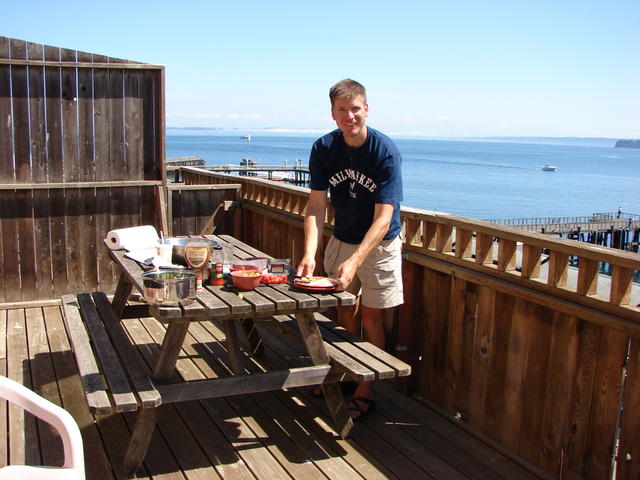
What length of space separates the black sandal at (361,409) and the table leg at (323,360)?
25cm

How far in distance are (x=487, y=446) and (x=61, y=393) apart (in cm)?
241

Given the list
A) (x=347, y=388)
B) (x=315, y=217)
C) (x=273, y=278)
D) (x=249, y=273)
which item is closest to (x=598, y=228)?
(x=347, y=388)

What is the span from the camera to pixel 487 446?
3.52 metres

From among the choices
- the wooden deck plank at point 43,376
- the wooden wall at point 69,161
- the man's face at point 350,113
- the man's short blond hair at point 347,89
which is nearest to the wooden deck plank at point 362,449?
the wooden deck plank at point 43,376

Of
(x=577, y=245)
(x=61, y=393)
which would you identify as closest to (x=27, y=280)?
(x=61, y=393)

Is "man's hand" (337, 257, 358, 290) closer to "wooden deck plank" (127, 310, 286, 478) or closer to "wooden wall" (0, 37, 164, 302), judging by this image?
"wooden deck plank" (127, 310, 286, 478)

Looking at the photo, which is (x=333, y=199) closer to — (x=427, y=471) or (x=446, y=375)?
(x=446, y=375)

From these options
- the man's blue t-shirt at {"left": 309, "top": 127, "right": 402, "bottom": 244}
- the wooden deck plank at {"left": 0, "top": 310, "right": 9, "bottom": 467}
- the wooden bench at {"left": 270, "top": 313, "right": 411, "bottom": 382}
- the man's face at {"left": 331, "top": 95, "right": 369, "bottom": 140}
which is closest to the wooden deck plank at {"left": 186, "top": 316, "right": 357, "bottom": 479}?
the wooden bench at {"left": 270, "top": 313, "right": 411, "bottom": 382}

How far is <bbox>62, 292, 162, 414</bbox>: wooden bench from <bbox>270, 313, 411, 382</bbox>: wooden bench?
88cm

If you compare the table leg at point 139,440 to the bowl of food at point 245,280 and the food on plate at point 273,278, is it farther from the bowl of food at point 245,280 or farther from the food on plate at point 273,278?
the food on plate at point 273,278

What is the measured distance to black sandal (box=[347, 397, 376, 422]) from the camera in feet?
12.3

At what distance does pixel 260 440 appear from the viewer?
3461 mm

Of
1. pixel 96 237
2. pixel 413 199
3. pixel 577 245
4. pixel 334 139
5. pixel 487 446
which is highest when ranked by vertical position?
pixel 334 139

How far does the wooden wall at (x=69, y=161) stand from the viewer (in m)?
5.80
